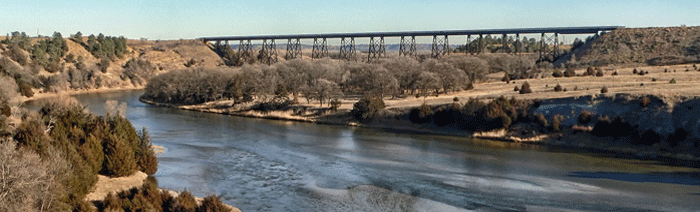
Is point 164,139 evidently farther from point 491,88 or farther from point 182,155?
point 491,88

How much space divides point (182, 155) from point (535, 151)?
17.2m

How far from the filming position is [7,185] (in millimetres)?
13969

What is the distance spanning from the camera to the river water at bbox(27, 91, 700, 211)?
2045 cm

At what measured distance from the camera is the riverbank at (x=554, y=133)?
29.6m

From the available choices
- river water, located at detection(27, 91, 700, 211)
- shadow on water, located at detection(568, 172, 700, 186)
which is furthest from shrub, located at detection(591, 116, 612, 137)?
shadow on water, located at detection(568, 172, 700, 186)

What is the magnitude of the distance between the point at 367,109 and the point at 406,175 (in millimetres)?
16086

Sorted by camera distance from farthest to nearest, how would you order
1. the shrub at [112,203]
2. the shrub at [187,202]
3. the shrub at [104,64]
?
the shrub at [104,64]
the shrub at [187,202]
the shrub at [112,203]

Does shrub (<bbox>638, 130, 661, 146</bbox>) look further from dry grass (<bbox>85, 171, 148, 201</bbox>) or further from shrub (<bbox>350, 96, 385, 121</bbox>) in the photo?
dry grass (<bbox>85, 171, 148, 201</bbox>)

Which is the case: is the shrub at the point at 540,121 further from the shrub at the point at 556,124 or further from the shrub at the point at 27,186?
the shrub at the point at 27,186

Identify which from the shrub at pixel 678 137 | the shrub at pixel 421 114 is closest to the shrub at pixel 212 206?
the shrub at pixel 678 137

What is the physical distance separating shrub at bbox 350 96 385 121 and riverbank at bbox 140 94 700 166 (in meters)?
0.44

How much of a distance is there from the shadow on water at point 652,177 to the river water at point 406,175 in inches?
1.6

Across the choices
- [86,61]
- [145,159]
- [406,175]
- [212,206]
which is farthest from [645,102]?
[86,61]

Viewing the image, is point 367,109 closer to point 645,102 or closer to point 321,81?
point 321,81
